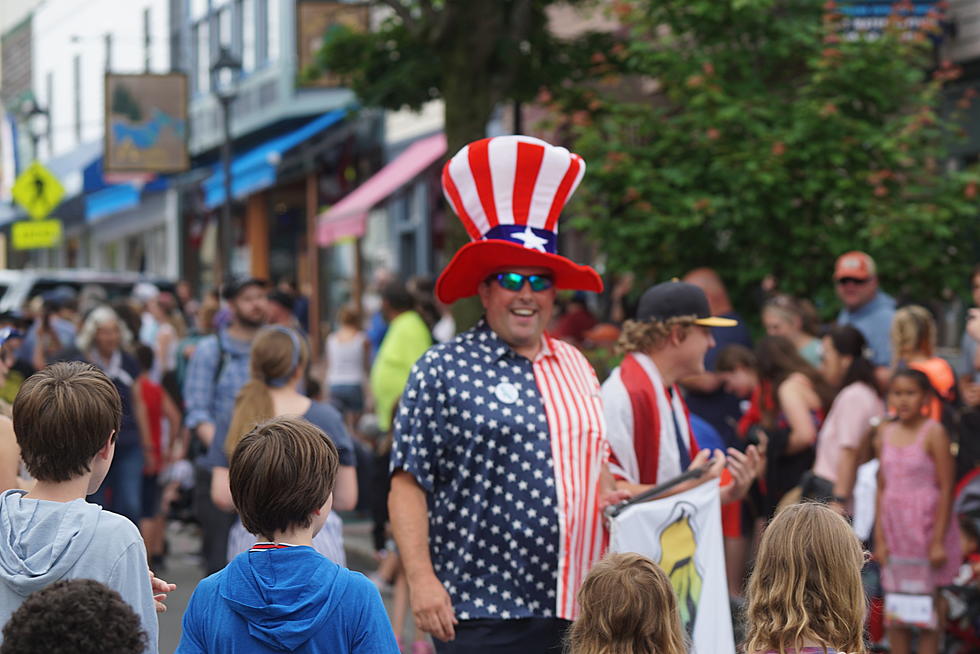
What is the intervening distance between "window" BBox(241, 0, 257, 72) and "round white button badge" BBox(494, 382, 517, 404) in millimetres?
25774

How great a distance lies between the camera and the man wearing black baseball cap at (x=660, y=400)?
5.01m

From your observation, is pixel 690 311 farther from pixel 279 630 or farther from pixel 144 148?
pixel 144 148

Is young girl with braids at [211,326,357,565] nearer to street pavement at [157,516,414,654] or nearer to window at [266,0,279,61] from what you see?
street pavement at [157,516,414,654]

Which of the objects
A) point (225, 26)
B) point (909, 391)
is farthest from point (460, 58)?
point (225, 26)

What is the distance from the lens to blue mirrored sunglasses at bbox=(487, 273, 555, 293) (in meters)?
4.84

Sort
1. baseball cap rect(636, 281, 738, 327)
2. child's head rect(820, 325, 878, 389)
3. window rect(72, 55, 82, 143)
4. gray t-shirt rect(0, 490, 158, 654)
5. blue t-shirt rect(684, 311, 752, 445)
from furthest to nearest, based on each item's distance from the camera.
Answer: window rect(72, 55, 82, 143) → blue t-shirt rect(684, 311, 752, 445) → child's head rect(820, 325, 878, 389) → baseball cap rect(636, 281, 738, 327) → gray t-shirt rect(0, 490, 158, 654)

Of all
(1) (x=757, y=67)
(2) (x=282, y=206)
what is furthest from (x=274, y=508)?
(2) (x=282, y=206)

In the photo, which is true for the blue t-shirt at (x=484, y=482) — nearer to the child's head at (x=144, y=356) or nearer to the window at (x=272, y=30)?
the child's head at (x=144, y=356)

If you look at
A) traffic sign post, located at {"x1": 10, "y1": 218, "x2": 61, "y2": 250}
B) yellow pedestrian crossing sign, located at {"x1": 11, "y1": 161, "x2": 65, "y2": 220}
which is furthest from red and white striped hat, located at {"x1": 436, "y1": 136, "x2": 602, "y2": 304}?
yellow pedestrian crossing sign, located at {"x1": 11, "y1": 161, "x2": 65, "y2": 220}

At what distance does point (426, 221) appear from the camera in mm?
23406

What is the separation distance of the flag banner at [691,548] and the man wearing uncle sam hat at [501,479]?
0.15 meters

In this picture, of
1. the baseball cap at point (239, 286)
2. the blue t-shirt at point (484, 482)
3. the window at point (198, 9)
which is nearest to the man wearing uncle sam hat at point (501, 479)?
the blue t-shirt at point (484, 482)

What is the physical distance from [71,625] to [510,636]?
6.92 ft

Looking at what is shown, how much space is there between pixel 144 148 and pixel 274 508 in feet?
68.9
